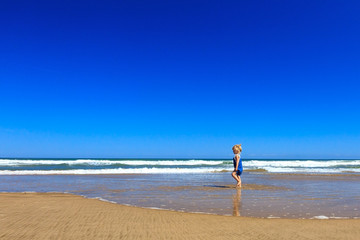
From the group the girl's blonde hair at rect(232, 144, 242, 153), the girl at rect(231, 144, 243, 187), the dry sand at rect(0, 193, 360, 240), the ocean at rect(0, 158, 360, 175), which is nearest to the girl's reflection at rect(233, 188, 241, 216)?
the dry sand at rect(0, 193, 360, 240)

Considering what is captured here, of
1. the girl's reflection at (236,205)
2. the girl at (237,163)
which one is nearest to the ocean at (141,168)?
the girl at (237,163)

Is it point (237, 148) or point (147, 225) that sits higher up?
point (237, 148)

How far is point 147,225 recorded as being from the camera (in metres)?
5.56

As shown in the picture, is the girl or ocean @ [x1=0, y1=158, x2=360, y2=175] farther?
ocean @ [x1=0, y1=158, x2=360, y2=175]

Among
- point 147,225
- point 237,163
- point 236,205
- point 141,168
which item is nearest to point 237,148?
point 237,163

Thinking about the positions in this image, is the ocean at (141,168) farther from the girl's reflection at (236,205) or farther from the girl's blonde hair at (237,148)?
the girl's reflection at (236,205)

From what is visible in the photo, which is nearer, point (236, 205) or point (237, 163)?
point (236, 205)

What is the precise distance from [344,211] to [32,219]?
7.31 meters

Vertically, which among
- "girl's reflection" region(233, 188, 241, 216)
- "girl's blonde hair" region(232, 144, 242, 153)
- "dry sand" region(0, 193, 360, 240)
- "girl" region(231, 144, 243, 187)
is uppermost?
"girl's blonde hair" region(232, 144, 242, 153)

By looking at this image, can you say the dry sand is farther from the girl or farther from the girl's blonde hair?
the girl's blonde hair

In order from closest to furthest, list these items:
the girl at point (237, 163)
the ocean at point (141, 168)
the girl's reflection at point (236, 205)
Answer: the girl's reflection at point (236, 205) < the girl at point (237, 163) < the ocean at point (141, 168)

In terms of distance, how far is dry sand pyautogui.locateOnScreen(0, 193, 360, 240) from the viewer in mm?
4895

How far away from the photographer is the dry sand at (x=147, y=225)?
4895 millimetres

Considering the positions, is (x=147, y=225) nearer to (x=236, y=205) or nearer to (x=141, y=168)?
A: (x=236, y=205)
